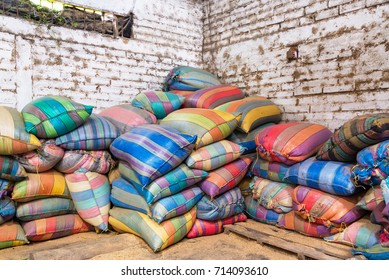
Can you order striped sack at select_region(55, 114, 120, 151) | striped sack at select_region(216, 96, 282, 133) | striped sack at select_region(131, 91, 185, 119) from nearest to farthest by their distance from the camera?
1. striped sack at select_region(55, 114, 120, 151)
2. striped sack at select_region(216, 96, 282, 133)
3. striped sack at select_region(131, 91, 185, 119)

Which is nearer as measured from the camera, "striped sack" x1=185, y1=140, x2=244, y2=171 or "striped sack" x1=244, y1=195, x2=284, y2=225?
"striped sack" x1=185, y1=140, x2=244, y2=171

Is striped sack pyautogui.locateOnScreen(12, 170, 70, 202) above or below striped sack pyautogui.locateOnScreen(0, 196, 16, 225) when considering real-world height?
above

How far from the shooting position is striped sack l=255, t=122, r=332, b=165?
96.7 inches

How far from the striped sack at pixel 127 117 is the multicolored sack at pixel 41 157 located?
0.57 metres

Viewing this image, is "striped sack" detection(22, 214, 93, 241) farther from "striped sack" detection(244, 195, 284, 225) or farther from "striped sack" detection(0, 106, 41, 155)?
"striped sack" detection(244, 195, 284, 225)

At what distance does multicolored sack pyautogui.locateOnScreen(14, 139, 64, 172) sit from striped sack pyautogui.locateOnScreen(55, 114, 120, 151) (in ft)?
0.19

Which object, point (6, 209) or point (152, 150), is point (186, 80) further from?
point (6, 209)

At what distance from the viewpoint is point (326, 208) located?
222 centimetres

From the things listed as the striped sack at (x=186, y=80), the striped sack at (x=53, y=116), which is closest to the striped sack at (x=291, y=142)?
the striped sack at (x=186, y=80)

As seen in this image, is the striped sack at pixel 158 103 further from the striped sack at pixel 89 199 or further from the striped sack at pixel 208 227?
the striped sack at pixel 208 227

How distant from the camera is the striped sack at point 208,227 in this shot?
8.12 ft

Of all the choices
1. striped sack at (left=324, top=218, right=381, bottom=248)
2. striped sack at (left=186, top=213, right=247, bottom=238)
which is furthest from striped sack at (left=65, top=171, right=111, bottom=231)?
striped sack at (left=324, top=218, right=381, bottom=248)
